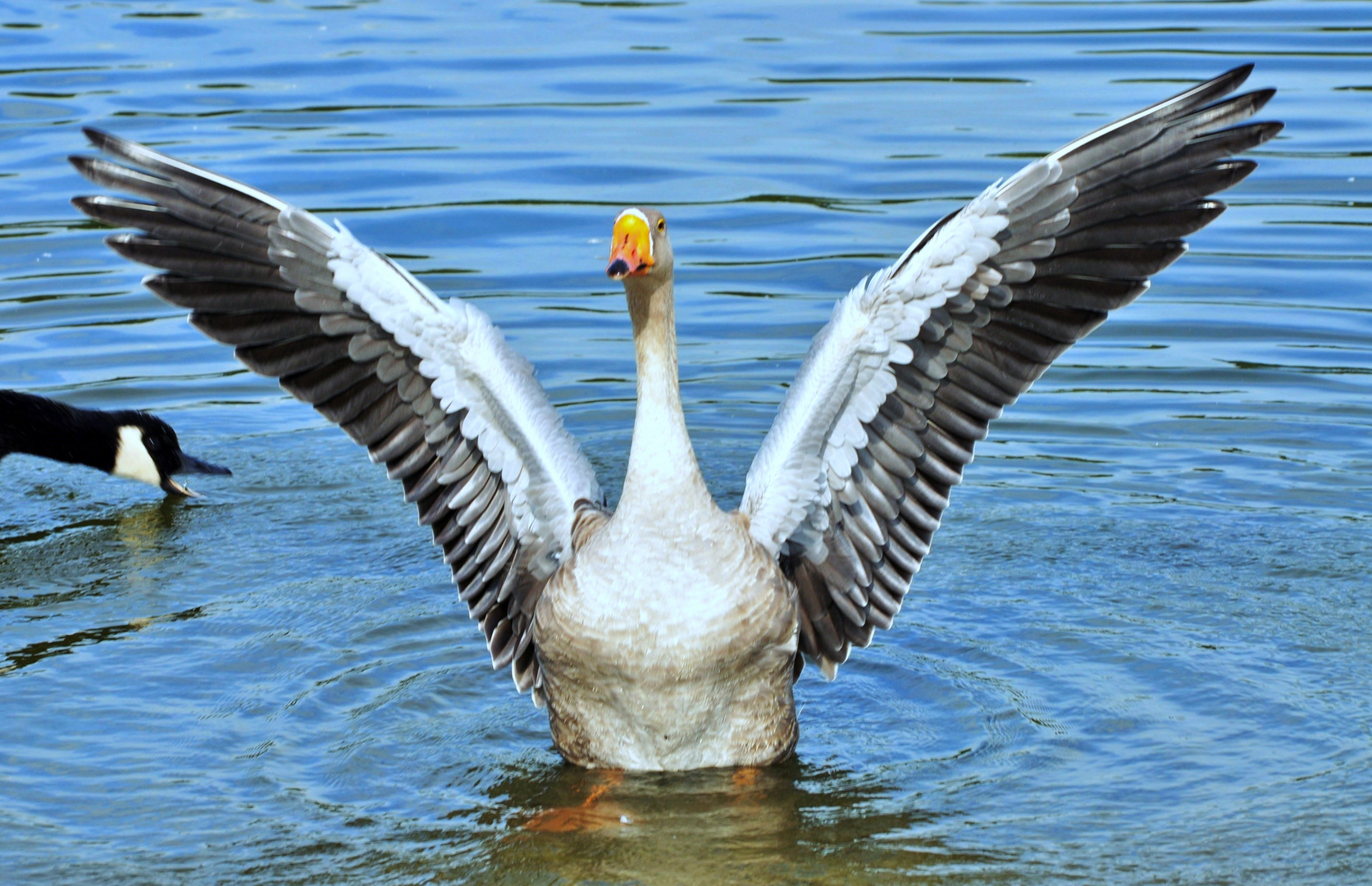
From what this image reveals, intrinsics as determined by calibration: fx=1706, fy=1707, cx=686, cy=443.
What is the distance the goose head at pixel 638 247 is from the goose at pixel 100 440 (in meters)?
3.87

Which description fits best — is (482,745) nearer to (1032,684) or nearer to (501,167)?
(1032,684)

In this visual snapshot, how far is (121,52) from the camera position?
17734mm

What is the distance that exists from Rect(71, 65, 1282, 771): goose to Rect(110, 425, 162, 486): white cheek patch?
2981 mm

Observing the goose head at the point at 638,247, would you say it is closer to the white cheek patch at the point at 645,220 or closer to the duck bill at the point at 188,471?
the white cheek patch at the point at 645,220

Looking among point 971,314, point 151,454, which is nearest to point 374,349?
point 971,314

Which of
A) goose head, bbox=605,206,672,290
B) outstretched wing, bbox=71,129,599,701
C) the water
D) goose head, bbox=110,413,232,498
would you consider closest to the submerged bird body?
the water

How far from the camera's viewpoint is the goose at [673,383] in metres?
5.56

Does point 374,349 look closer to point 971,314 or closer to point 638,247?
point 638,247

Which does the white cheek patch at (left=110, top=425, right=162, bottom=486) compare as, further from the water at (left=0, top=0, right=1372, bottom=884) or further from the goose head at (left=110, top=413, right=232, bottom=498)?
the water at (left=0, top=0, right=1372, bottom=884)

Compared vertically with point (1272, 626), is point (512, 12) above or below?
above

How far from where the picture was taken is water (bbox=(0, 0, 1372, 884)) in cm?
550

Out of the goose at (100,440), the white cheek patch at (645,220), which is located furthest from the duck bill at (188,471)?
the white cheek patch at (645,220)

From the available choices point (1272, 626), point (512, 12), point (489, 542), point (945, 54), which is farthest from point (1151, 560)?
point (512, 12)

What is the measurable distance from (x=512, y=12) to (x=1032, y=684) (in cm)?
1436
